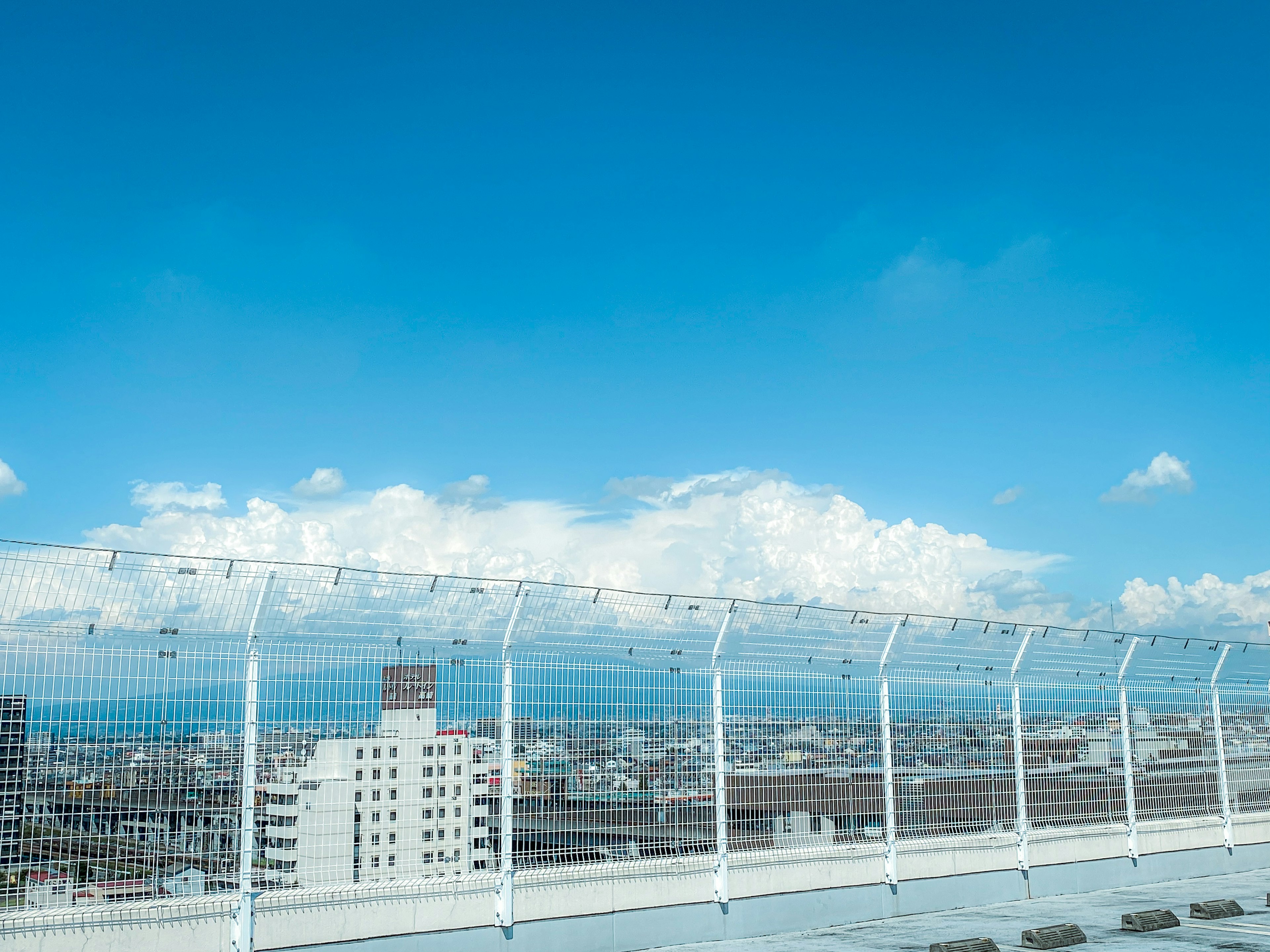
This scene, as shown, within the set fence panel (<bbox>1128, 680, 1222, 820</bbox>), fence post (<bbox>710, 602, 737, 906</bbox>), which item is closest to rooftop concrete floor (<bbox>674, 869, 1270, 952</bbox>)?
fence post (<bbox>710, 602, 737, 906</bbox>)

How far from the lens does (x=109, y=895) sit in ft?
26.6

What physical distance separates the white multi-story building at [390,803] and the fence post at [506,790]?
0.48ft

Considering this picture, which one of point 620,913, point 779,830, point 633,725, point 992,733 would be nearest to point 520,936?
point 620,913

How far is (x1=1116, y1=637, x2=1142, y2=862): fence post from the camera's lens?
1438 centimetres

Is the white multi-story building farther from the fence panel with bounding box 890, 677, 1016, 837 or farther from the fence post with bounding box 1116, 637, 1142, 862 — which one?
the fence post with bounding box 1116, 637, 1142, 862

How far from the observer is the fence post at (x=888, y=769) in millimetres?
12031

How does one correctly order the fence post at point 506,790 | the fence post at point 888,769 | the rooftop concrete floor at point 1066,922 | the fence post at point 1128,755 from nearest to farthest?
the fence post at point 506,790 → the rooftop concrete floor at point 1066,922 → the fence post at point 888,769 → the fence post at point 1128,755

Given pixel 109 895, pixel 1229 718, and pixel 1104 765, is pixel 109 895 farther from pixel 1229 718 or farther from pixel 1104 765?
pixel 1229 718

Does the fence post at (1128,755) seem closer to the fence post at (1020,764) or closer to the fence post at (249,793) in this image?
the fence post at (1020,764)

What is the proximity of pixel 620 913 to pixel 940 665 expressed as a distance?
4783mm

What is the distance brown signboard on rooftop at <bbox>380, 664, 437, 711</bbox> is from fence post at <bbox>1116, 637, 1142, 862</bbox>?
965 cm

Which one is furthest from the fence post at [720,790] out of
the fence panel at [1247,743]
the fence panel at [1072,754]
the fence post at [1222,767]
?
the fence panel at [1247,743]

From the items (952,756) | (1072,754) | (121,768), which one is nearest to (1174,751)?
(1072,754)

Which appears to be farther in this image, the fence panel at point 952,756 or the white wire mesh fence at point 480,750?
the fence panel at point 952,756
